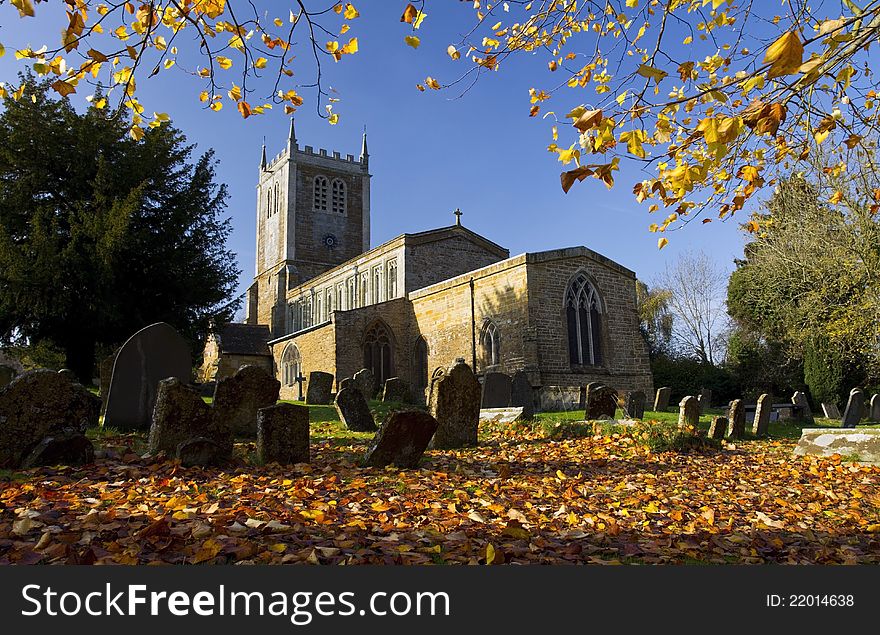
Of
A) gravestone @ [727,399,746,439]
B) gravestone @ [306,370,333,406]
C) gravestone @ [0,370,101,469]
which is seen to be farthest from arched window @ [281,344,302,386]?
gravestone @ [0,370,101,469]

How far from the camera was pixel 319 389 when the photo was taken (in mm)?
18125

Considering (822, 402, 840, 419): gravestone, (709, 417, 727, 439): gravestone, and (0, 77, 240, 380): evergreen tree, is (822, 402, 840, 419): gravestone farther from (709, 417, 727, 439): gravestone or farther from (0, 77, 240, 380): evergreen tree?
(0, 77, 240, 380): evergreen tree

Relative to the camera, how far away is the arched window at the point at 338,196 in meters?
47.4

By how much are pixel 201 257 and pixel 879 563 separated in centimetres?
2018

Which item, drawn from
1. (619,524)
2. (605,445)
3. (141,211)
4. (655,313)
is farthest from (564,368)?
(655,313)

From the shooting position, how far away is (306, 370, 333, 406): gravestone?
18.0 m

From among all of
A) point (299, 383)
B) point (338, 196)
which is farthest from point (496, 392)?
point (338, 196)

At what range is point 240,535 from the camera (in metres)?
3.68

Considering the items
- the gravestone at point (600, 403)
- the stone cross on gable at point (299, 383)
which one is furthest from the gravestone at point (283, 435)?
the stone cross on gable at point (299, 383)

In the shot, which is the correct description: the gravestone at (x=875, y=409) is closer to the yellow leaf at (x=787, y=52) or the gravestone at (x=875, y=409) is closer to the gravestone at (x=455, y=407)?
the gravestone at (x=455, y=407)

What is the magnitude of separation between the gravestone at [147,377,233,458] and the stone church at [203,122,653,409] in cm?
1480

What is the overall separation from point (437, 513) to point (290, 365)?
25.6 metres

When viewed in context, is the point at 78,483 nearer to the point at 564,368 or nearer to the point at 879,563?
the point at 879,563

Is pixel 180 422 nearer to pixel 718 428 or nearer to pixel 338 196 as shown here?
pixel 718 428
